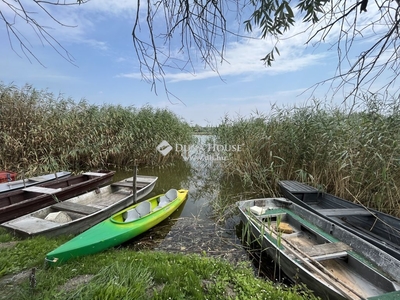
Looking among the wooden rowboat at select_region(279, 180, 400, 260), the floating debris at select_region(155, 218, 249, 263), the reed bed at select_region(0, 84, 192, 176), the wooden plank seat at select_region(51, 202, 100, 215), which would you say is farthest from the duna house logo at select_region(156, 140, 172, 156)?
the wooden rowboat at select_region(279, 180, 400, 260)

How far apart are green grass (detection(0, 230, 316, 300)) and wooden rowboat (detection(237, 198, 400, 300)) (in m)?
0.23

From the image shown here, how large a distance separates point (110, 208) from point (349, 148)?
481 centimetres

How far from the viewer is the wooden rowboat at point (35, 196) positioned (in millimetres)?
3475

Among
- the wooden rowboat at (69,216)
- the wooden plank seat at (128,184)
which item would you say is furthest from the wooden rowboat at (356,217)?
the wooden rowboat at (69,216)

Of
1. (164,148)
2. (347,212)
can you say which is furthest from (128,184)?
(347,212)

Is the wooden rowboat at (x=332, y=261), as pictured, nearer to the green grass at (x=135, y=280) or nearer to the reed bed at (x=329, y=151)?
the green grass at (x=135, y=280)

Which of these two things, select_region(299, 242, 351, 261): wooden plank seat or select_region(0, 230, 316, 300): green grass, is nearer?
select_region(0, 230, 316, 300): green grass

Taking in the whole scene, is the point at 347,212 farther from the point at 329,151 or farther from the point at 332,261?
the point at 329,151

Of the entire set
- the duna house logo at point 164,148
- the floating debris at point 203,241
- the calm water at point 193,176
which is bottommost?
the floating debris at point 203,241

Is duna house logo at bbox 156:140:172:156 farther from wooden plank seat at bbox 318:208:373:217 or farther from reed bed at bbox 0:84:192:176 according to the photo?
wooden plank seat at bbox 318:208:373:217

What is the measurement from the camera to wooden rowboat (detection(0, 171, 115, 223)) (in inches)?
137

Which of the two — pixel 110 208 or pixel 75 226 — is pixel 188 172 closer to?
pixel 110 208

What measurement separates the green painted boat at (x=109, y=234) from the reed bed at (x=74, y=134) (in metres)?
4.55

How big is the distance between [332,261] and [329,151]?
264cm
